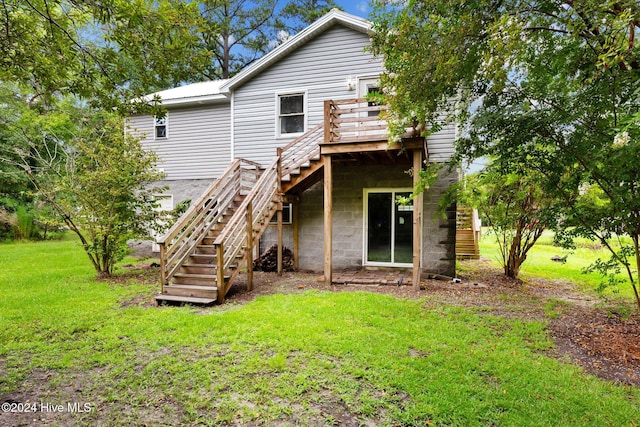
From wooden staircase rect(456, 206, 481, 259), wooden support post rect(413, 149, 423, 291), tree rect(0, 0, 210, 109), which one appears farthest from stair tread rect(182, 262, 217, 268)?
wooden staircase rect(456, 206, 481, 259)

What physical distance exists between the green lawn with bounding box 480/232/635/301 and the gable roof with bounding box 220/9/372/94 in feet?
21.6

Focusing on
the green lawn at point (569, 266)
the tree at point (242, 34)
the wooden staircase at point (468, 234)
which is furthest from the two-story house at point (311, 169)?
the tree at point (242, 34)

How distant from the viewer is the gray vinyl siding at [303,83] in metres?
8.99

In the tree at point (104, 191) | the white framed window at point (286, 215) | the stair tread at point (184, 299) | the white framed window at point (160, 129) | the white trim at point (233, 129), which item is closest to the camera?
the stair tread at point (184, 299)

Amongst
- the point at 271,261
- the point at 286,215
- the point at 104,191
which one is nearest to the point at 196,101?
the point at 104,191

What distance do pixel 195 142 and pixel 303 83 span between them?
438 centimetres

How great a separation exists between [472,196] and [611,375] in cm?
451

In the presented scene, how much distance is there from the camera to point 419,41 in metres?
4.28

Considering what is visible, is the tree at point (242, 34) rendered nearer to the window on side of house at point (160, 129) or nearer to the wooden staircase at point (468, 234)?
the window on side of house at point (160, 129)

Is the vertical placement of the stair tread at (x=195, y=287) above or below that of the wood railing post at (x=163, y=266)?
below

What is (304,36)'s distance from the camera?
9.24 m

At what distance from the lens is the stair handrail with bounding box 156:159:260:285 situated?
6.32 m

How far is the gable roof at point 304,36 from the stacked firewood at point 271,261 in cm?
522

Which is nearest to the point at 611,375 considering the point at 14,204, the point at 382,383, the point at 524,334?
the point at 524,334
